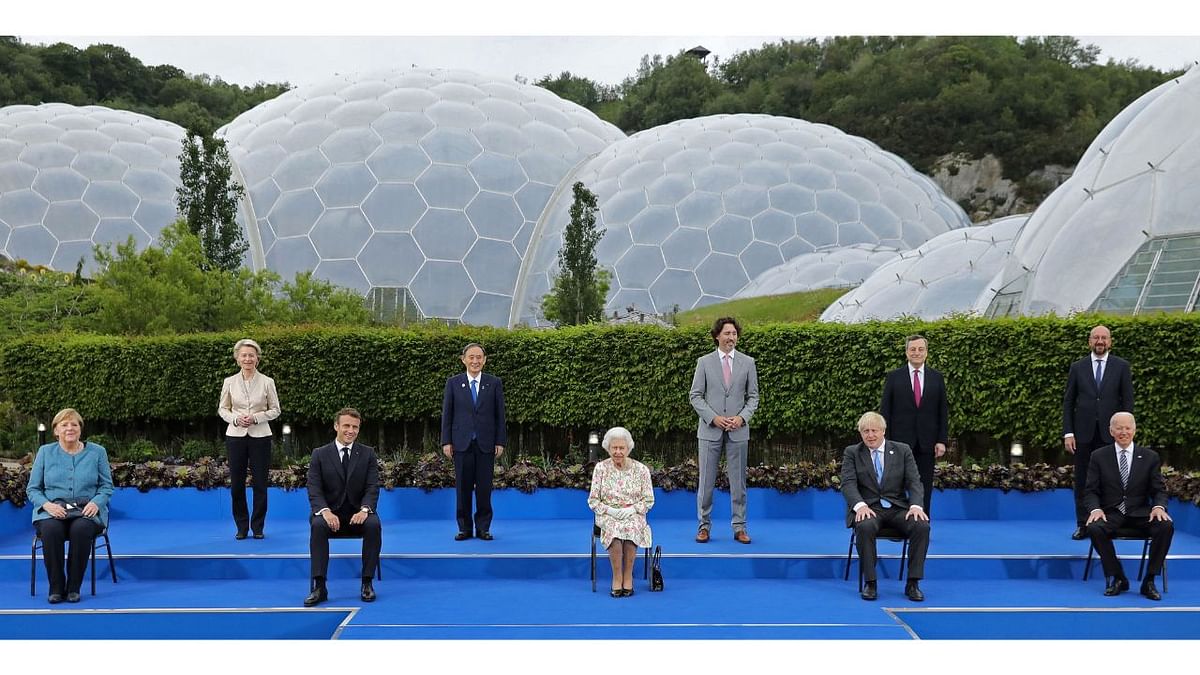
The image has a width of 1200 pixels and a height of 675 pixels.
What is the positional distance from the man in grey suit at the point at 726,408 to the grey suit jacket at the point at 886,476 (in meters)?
1.07

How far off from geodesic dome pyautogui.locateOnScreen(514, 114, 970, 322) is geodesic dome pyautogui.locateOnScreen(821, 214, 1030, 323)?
A: 3.77 meters

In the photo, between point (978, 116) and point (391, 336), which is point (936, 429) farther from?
point (978, 116)

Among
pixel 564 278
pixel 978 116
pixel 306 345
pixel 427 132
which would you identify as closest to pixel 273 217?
pixel 427 132

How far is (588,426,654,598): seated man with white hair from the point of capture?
233 inches

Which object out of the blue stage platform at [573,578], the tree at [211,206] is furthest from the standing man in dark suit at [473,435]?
the tree at [211,206]

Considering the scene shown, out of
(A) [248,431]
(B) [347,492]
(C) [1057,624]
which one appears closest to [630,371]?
(A) [248,431]

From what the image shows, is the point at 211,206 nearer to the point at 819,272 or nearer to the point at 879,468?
the point at 819,272

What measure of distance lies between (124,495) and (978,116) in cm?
3740

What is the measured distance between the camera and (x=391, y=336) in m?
10.7

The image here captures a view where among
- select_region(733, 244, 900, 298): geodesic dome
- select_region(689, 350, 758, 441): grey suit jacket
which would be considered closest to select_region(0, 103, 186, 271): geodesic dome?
select_region(733, 244, 900, 298): geodesic dome

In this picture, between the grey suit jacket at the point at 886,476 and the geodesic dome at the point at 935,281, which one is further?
the geodesic dome at the point at 935,281

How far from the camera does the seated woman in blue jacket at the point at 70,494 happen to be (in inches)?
229

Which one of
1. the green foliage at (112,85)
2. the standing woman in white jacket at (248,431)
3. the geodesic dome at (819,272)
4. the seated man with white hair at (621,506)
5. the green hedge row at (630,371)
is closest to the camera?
the seated man with white hair at (621,506)

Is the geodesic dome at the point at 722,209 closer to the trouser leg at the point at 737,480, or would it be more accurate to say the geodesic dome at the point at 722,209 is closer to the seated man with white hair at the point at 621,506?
the trouser leg at the point at 737,480
